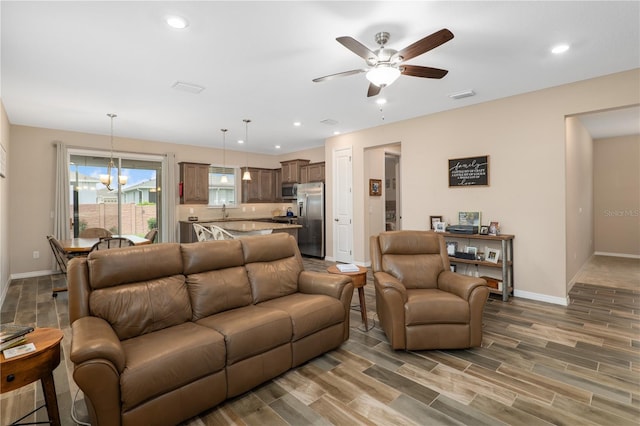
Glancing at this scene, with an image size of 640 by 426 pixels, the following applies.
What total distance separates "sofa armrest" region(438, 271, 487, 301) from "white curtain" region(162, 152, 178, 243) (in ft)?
20.5

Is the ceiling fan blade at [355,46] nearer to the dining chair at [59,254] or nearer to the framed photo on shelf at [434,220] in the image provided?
the framed photo on shelf at [434,220]

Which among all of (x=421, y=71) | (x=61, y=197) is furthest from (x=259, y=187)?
(x=421, y=71)

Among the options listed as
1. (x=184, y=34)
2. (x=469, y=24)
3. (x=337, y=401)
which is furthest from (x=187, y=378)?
(x=469, y=24)

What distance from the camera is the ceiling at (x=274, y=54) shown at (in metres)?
2.50

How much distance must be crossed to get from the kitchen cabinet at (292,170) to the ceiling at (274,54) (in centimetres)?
309

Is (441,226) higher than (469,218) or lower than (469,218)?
lower

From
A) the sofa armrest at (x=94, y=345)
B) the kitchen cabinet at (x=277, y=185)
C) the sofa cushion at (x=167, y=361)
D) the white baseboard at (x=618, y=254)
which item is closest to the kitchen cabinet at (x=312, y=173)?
the kitchen cabinet at (x=277, y=185)

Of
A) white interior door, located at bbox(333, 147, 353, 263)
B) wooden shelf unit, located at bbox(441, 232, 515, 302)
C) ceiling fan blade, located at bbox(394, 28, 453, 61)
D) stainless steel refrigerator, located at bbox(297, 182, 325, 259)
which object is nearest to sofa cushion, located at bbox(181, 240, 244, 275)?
ceiling fan blade, located at bbox(394, 28, 453, 61)

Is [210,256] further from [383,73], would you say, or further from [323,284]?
[383,73]

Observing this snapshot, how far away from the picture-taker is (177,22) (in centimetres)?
261

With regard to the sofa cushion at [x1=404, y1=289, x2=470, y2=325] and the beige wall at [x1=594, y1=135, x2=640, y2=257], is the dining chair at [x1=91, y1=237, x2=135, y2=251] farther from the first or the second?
the beige wall at [x1=594, y1=135, x2=640, y2=257]

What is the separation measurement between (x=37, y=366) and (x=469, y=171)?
5.19 meters

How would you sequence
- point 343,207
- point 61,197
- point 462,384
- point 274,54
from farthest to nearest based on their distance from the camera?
1. point 343,207
2. point 61,197
3. point 274,54
4. point 462,384

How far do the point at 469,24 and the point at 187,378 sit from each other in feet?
11.1
